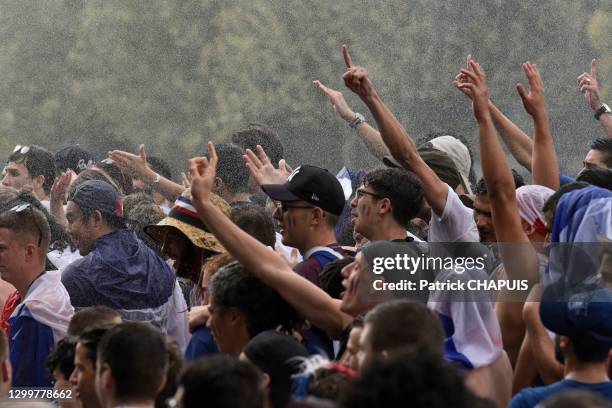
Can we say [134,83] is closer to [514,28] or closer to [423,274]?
[514,28]

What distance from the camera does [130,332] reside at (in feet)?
13.2

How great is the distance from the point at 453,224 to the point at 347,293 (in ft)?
3.00

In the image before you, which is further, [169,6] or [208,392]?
[169,6]

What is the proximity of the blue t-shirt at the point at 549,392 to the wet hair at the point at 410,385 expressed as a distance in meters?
1.21

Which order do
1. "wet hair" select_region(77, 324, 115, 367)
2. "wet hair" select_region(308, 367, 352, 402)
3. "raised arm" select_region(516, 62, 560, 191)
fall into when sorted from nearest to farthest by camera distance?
"wet hair" select_region(308, 367, 352, 402) < "wet hair" select_region(77, 324, 115, 367) < "raised arm" select_region(516, 62, 560, 191)

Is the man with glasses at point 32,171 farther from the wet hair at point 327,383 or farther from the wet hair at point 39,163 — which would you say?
the wet hair at point 327,383

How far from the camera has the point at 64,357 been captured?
16.0 ft

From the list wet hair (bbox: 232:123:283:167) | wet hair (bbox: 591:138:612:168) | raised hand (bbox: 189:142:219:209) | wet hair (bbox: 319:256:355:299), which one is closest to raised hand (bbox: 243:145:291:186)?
wet hair (bbox: 319:256:355:299)

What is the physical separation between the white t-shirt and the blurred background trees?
5.17 meters

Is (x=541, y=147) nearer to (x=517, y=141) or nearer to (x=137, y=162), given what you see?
(x=517, y=141)

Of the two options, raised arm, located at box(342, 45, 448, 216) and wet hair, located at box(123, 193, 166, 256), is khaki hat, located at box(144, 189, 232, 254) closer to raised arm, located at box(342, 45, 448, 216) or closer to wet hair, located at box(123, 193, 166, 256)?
raised arm, located at box(342, 45, 448, 216)

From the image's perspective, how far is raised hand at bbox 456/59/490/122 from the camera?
5258 mm

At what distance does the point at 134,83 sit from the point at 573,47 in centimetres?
432

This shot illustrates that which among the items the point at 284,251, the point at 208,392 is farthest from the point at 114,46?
the point at 208,392
